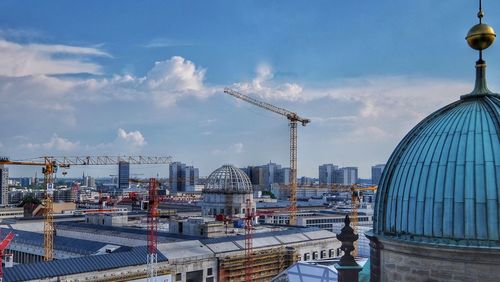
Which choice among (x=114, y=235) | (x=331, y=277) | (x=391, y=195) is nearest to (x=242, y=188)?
(x=114, y=235)

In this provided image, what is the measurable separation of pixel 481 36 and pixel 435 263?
383 inches

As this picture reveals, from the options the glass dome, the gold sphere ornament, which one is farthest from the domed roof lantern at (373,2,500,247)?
the glass dome

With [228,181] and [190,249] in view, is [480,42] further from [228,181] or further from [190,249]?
[228,181]

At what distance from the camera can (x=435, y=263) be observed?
19172mm

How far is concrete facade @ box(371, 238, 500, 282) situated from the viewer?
18206mm

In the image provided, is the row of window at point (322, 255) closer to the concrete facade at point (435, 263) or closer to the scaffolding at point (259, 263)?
the scaffolding at point (259, 263)

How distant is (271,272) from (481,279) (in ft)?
210

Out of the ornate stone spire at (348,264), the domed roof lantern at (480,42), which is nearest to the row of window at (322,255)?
the ornate stone spire at (348,264)

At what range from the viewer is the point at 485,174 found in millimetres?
18781

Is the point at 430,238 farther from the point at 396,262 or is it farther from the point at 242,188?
the point at 242,188

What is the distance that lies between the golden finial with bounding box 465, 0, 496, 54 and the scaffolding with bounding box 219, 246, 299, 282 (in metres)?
57.6

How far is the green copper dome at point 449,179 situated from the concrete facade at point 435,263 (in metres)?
0.33

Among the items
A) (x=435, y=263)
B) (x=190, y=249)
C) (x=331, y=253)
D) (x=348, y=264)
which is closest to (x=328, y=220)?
(x=331, y=253)

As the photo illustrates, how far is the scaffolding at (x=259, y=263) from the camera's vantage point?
244 feet
